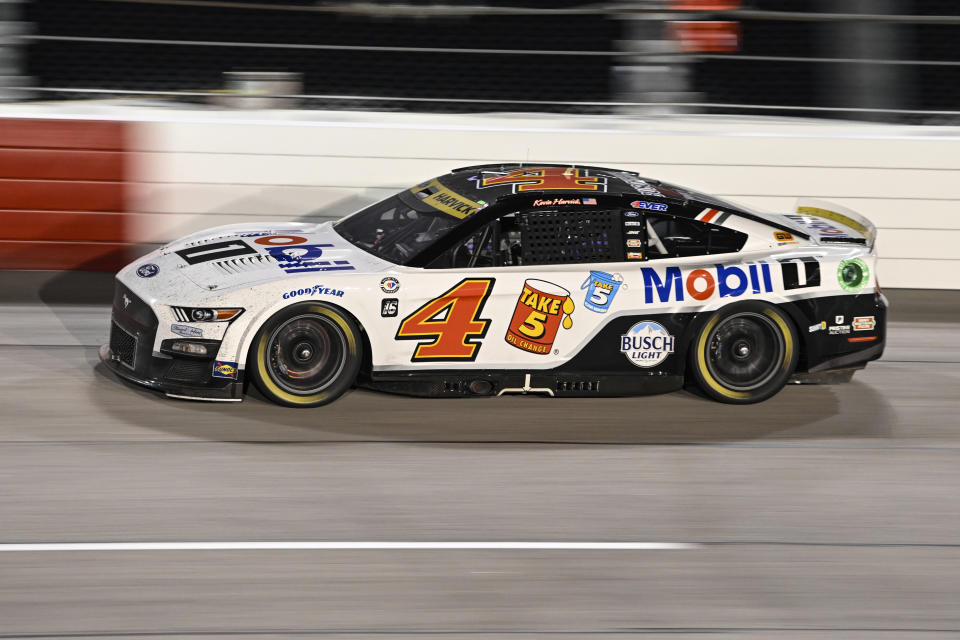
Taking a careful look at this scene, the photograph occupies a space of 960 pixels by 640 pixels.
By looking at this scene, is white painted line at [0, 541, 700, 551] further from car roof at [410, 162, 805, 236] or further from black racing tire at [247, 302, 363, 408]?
car roof at [410, 162, 805, 236]

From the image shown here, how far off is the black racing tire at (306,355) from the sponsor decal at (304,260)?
0.25 meters

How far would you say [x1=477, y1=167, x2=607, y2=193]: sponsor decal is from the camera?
736 centimetres

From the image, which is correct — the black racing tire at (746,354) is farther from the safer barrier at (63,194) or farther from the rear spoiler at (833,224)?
the safer barrier at (63,194)

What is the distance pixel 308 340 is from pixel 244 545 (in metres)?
1.84

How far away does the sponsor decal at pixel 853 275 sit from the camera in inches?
294

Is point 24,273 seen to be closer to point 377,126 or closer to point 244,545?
point 377,126

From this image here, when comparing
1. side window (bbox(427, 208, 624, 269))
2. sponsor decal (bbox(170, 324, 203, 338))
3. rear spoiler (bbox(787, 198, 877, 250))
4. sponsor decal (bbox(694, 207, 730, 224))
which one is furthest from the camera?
rear spoiler (bbox(787, 198, 877, 250))

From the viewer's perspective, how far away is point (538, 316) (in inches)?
277

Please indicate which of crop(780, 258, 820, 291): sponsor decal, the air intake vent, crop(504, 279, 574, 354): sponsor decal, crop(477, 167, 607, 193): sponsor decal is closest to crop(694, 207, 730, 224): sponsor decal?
crop(780, 258, 820, 291): sponsor decal

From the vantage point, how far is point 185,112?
9750 mm

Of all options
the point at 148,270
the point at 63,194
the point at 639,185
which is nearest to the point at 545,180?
the point at 639,185

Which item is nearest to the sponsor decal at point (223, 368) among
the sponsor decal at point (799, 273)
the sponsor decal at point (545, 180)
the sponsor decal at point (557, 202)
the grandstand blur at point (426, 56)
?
the sponsor decal at point (545, 180)

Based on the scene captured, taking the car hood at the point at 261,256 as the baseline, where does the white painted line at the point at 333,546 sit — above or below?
below

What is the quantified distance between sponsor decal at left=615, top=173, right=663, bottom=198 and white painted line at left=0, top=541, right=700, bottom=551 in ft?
8.62
